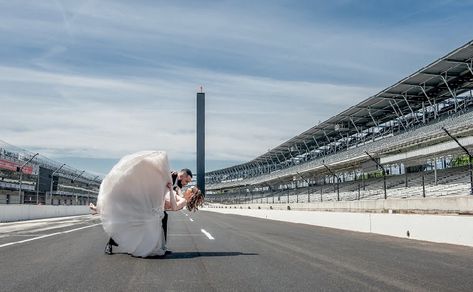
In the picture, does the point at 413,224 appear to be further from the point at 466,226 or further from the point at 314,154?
the point at 314,154

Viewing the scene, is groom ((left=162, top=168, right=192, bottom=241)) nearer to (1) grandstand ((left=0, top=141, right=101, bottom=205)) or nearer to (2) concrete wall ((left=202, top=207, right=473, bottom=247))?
(2) concrete wall ((left=202, top=207, right=473, bottom=247))

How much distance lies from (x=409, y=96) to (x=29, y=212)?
34805 mm

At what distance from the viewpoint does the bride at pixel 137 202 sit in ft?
27.0

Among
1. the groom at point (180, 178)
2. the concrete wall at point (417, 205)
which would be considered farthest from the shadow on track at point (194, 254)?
the concrete wall at point (417, 205)

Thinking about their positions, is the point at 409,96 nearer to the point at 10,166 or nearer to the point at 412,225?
the point at 412,225

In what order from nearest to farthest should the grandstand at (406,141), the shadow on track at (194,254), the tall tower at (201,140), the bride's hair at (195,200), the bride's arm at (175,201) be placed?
the shadow on track at (194,254) < the bride's arm at (175,201) < the bride's hair at (195,200) < the grandstand at (406,141) < the tall tower at (201,140)

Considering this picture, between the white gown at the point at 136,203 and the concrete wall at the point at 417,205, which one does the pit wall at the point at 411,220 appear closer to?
the concrete wall at the point at 417,205

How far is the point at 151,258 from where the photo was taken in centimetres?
834

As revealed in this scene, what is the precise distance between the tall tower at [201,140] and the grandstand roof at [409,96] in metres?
72.0

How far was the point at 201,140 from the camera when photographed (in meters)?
146

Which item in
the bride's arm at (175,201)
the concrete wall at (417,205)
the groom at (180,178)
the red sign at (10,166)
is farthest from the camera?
the red sign at (10,166)

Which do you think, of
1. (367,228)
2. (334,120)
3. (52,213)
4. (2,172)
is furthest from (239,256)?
(2,172)

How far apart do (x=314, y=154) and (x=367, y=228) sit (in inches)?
2300

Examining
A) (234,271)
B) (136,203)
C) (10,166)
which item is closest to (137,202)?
(136,203)
